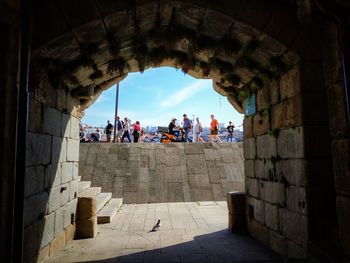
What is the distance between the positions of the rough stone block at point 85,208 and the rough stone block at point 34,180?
4.56ft

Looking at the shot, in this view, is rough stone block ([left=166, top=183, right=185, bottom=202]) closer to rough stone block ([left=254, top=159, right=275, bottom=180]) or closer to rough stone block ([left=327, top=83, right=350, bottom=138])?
rough stone block ([left=254, top=159, right=275, bottom=180])

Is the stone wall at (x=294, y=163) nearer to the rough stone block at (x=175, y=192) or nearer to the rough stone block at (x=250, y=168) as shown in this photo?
the rough stone block at (x=250, y=168)

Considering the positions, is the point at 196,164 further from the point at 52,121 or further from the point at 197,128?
the point at 52,121

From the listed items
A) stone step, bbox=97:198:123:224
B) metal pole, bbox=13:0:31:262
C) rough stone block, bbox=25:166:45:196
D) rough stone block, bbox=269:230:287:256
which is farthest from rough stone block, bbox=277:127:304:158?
stone step, bbox=97:198:123:224

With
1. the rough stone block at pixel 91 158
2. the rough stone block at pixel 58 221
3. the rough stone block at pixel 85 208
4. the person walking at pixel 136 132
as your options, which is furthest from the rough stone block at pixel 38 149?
the person walking at pixel 136 132

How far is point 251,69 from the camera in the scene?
377cm

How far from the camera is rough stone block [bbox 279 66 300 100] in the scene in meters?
3.07

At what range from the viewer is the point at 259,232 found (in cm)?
412

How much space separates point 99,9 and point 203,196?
19.7 feet

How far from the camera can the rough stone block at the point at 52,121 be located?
331cm

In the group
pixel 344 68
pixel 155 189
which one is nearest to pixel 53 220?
pixel 344 68

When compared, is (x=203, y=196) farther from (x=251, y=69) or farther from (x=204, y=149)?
(x=251, y=69)

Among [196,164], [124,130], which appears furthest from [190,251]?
[124,130]

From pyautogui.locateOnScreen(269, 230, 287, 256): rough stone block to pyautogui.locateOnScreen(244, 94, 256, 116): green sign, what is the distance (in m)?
1.79
